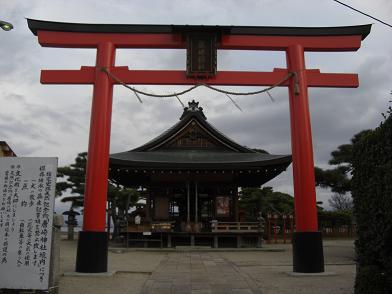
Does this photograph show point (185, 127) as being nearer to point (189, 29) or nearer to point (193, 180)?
point (193, 180)

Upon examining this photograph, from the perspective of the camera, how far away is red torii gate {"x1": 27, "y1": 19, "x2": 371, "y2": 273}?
31.0 ft

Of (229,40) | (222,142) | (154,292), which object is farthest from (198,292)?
(222,142)

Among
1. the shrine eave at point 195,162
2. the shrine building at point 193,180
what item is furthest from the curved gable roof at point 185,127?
the shrine eave at point 195,162

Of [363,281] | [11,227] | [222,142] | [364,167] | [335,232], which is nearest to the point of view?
[363,281]

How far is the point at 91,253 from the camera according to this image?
8938 millimetres

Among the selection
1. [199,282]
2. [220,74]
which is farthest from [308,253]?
[220,74]

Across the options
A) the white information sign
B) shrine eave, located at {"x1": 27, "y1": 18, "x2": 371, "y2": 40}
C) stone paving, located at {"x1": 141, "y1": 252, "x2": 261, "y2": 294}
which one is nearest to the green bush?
stone paving, located at {"x1": 141, "y1": 252, "x2": 261, "y2": 294}

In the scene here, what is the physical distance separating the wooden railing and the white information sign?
1440 cm

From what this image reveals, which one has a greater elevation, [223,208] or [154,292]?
[223,208]

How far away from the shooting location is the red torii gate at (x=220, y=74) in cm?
945

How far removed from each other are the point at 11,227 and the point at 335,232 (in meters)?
30.4

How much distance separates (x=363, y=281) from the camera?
211 inches

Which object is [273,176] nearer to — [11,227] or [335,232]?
[335,232]

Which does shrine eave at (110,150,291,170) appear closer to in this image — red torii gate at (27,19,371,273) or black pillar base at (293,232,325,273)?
red torii gate at (27,19,371,273)
